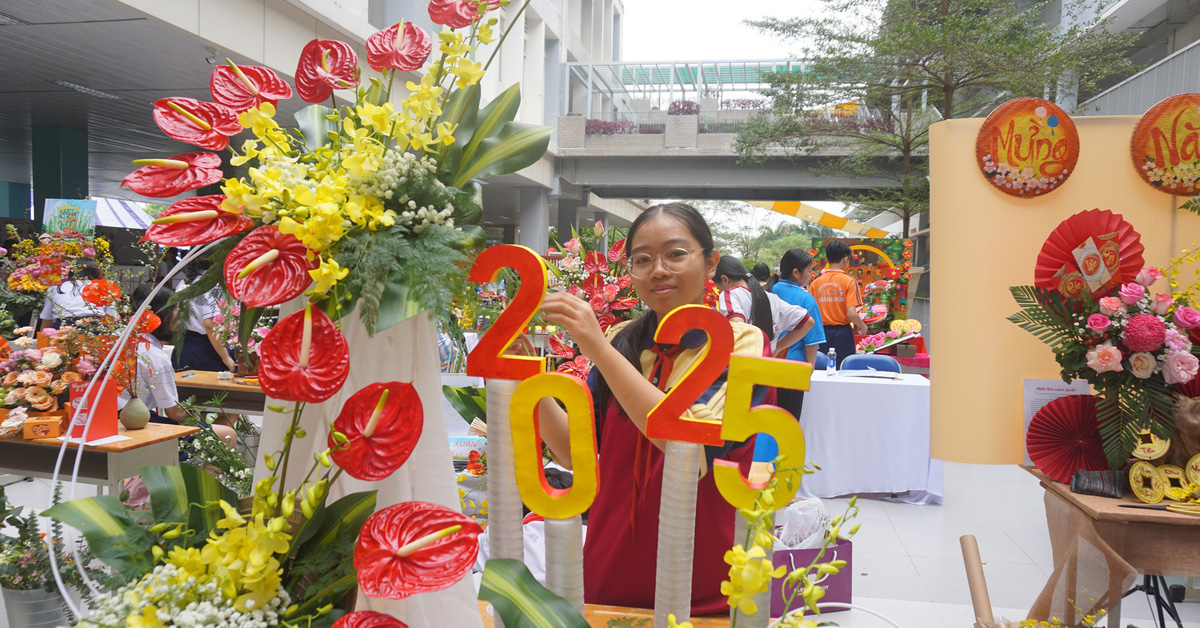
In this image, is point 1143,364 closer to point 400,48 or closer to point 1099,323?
point 1099,323

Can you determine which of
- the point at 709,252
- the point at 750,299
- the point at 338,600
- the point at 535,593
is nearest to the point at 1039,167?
the point at 709,252

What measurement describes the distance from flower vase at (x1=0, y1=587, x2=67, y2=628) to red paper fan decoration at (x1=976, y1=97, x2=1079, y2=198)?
2435mm

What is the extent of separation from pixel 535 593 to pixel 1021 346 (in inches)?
76.4

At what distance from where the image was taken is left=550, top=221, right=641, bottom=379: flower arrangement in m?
2.31

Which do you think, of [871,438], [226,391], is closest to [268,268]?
[226,391]

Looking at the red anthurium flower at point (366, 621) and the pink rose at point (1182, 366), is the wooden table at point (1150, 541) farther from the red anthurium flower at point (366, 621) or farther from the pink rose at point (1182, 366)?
→ the red anthurium flower at point (366, 621)

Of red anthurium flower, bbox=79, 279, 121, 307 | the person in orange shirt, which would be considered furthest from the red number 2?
the person in orange shirt

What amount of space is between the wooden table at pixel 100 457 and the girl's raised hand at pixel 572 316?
2354 mm

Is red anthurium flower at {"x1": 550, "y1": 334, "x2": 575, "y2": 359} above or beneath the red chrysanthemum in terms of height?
beneath

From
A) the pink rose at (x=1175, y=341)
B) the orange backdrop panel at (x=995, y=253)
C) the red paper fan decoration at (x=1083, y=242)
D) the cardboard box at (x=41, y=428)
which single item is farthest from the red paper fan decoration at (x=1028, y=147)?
the cardboard box at (x=41, y=428)

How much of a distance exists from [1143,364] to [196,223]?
1967mm

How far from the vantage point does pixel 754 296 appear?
3.79 meters

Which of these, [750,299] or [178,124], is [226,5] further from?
[178,124]

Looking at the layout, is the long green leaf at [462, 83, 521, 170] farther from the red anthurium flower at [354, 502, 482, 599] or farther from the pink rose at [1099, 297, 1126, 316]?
the pink rose at [1099, 297, 1126, 316]
